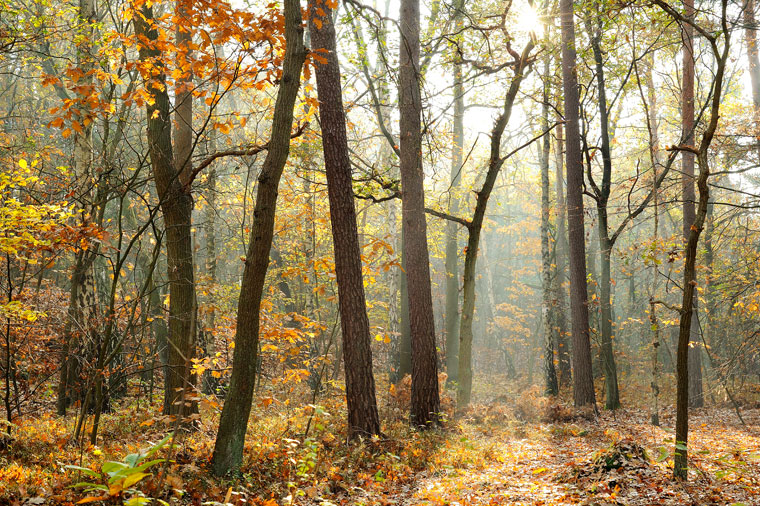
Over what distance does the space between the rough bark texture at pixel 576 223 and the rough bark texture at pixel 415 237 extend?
12.8ft

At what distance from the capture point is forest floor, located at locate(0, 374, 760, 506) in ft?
14.4

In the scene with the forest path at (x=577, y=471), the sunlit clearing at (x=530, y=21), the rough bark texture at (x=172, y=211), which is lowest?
the forest path at (x=577, y=471)

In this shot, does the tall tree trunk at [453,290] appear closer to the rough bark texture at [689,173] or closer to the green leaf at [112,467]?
the rough bark texture at [689,173]

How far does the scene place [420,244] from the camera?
8.88 metres

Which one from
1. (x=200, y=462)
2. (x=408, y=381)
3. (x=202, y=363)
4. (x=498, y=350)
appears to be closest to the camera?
(x=200, y=462)

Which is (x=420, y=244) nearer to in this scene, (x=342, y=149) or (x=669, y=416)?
(x=342, y=149)

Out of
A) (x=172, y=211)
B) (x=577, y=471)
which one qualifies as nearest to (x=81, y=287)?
(x=172, y=211)

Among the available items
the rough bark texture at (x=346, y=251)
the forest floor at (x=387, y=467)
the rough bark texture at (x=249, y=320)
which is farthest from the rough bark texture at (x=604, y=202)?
the rough bark texture at (x=249, y=320)

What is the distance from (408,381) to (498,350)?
2351cm

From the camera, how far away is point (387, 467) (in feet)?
20.4

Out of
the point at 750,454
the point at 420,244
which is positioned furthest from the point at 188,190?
the point at 750,454

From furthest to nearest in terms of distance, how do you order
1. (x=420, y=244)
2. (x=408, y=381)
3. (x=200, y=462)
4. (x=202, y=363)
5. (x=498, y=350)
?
(x=498, y=350) < (x=408, y=381) < (x=420, y=244) < (x=202, y=363) < (x=200, y=462)

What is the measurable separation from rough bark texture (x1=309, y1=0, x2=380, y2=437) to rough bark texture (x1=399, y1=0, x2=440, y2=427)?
158 cm

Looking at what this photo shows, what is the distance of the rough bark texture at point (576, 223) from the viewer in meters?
10.9
